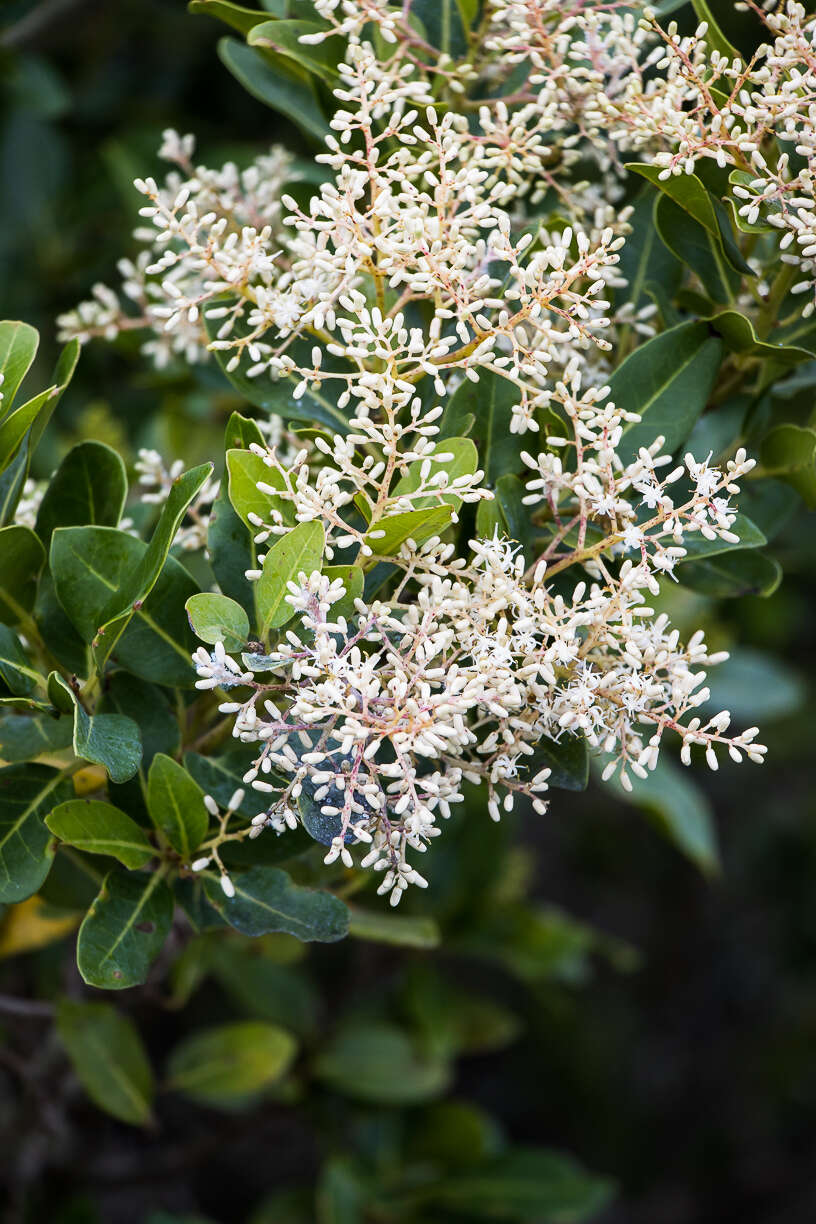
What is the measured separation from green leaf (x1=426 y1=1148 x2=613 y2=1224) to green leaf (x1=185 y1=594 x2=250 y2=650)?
1.64m

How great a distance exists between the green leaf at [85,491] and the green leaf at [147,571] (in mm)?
132

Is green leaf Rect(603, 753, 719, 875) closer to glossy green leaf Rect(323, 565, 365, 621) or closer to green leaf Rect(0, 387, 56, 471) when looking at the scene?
glossy green leaf Rect(323, 565, 365, 621)

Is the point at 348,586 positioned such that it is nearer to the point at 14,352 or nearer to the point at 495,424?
the point at 495,424

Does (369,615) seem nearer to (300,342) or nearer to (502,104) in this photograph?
(300,342)

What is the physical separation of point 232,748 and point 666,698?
17.7 inches

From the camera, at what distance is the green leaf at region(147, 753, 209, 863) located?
1.07 metres

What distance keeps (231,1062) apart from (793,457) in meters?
1.27

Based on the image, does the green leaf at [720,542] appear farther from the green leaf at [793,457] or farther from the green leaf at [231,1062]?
the green leaf at [231,1062]

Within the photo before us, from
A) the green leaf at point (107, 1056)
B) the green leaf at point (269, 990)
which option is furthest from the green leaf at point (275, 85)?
the green leaf at point (269, 990)

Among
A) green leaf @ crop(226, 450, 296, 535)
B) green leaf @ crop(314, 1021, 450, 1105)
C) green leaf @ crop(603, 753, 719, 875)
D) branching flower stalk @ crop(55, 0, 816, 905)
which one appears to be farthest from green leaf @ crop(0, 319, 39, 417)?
green leaf @ crop(314, 1021, 450, 1105)

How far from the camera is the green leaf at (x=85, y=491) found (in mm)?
1174

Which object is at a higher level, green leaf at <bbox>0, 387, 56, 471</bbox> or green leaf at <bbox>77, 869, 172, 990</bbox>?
green leaf at <bbox>0, 387, 56, 471</bbox>

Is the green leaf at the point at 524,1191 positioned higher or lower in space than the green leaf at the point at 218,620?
lower

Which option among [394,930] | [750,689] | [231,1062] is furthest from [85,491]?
[750,689]
